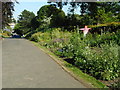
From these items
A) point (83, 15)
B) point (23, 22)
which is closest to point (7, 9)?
point (83, 15)

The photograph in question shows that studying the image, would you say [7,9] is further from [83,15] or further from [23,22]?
[23,22]

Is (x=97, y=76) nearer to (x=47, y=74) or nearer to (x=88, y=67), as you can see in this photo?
(x=88, y=67)

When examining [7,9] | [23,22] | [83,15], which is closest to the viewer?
[7,9]

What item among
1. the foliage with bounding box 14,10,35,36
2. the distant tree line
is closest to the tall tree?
the distant tree line

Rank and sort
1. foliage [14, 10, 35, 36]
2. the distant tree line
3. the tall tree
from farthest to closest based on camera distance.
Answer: foliage [14, 10, 35, 36] → the distant tree line → the tall tree

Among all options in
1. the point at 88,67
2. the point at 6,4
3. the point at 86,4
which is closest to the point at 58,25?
the point at 86,4

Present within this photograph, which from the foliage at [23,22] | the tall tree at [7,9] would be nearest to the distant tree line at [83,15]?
the tall tree at [7,9]

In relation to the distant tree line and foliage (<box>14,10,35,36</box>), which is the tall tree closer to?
the distant tree line

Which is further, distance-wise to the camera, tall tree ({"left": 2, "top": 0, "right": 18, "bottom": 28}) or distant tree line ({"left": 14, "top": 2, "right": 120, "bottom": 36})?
distant tree line ({"left": 14, "top": 2, "right": 120, "bottom": 36})

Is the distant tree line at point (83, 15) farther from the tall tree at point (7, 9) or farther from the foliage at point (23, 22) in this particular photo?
the foliage at point (23, 22)

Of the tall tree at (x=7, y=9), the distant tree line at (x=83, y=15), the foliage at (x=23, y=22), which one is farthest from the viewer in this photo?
the foliage at (x=23, y=22)

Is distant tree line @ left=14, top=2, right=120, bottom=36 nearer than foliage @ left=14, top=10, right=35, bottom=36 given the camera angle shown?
Yes

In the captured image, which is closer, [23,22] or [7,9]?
[7,9]

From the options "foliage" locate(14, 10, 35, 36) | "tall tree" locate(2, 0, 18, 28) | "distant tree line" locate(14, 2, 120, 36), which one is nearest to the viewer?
"tall tree" locate(2, 0, 18, 28)
